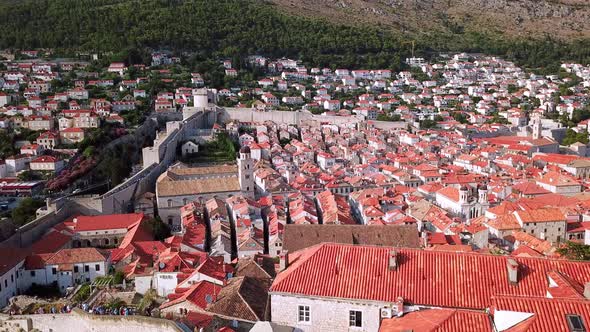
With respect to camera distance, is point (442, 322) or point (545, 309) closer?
point (545, 309)

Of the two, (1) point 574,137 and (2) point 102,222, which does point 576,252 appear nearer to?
(2) point 102,222

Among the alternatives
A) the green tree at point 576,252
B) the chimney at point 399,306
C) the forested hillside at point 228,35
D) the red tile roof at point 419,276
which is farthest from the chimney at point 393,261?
the forested hillside at point 228,35

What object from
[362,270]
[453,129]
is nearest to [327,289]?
[362,270]

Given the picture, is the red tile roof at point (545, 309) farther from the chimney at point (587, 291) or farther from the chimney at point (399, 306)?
the chimney at point (399, 306)

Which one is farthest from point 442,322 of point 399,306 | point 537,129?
point 537,129

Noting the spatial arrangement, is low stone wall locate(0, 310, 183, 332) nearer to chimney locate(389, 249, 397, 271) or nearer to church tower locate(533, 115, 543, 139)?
chimney locate(389, 249, 397, 271)
